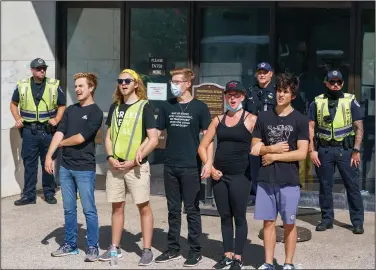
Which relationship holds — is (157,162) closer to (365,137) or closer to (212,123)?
(365,137)

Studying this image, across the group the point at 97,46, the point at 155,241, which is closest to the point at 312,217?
the point at 155,241

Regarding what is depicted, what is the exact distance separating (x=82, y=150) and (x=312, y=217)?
333 centimetres

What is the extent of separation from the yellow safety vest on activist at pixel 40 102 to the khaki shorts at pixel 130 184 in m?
2.80

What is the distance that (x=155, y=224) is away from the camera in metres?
8.70

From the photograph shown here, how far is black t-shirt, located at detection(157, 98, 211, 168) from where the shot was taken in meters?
7.09

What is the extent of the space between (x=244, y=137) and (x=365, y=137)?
3.42 m

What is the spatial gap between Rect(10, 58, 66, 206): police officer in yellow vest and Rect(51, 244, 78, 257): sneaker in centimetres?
240

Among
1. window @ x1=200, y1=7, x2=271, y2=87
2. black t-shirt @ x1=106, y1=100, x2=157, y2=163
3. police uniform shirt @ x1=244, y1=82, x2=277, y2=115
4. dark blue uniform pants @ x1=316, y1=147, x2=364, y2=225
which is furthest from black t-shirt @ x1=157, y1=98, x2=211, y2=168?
window @ x1=200, y1=7, x2=271, y2=87

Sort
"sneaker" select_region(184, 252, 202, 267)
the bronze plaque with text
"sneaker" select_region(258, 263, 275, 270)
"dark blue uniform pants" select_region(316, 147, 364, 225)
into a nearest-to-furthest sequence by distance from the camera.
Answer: "sneaker" select_region(258, 263, 275, 270) < "sneaker" select_region(184, 252, 202, 267) < "dark blue uniform pants" select_region(316, 147, 364, 225) < the bronze plaque with text

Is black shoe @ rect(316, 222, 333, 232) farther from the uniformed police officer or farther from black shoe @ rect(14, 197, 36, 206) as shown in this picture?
black shoe @ rect(14, 197, 36, 206)

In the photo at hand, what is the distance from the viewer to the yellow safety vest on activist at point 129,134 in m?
7.05

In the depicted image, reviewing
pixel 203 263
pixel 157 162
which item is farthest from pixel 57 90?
pixel 203 263

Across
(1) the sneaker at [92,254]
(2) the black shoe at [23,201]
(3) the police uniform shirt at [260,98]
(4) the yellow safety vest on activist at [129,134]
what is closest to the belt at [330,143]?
(3) the police uniform shirt at [260,98]

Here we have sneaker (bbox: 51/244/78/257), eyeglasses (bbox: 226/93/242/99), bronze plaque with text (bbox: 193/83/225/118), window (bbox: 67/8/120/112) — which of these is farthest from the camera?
window (bbox: 67/8/120/112)
